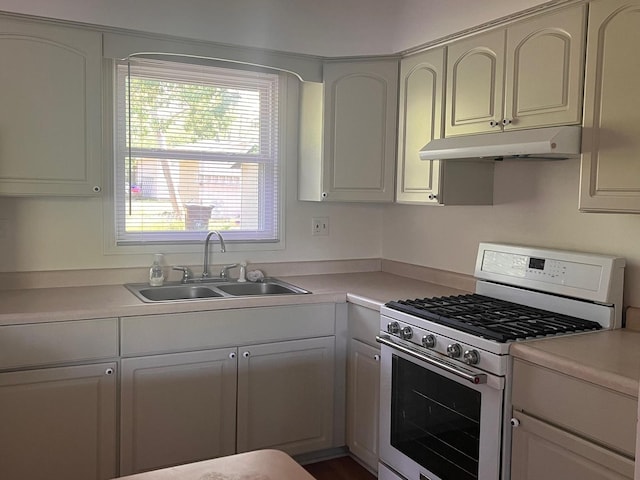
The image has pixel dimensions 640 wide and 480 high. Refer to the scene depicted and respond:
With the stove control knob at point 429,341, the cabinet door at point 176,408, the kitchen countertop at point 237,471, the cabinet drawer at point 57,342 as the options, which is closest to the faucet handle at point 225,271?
the cabinet door at point 176,408

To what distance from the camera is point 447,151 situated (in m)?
2.58

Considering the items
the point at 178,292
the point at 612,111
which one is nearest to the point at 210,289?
the point at 178,292

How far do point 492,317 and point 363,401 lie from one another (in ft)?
2.87

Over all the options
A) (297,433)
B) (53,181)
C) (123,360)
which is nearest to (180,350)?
(123,360)

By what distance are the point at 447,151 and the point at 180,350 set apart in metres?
1.45

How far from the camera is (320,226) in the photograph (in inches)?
142

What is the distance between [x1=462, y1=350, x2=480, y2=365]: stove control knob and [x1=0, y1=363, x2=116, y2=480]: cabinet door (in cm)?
142

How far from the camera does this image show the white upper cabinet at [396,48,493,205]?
285cm

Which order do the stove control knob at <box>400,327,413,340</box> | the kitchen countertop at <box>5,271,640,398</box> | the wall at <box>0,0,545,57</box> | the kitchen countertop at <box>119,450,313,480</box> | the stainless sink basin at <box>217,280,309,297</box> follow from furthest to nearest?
the stainless sink basin at <box>217,280,309,297</box>
the wall at <box>0,0,545,57</box>
the stove control knob at <box>400,327,413,340</box>
the kitchen countertop at <box>5,271,640,398</box>
the kitchen countertop at <box>119,450,313,480</box>

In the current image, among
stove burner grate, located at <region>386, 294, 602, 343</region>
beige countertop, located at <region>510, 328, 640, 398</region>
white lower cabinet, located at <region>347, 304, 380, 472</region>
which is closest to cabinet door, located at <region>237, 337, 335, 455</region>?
white lower cabinet, located at <region>347, 304, 380, 472</region>

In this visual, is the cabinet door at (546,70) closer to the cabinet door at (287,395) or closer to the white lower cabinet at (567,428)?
the white lower cabinet at (567,428)

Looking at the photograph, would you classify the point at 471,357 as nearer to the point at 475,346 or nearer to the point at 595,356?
the point at 475,346

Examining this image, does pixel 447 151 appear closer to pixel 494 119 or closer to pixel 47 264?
pixel 494 119

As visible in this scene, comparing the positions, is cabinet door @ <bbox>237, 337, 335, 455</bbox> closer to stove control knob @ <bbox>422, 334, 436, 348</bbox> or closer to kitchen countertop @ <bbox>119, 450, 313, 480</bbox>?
stove control knob @ <bbox>422, 334, 436, 348</bbox>
